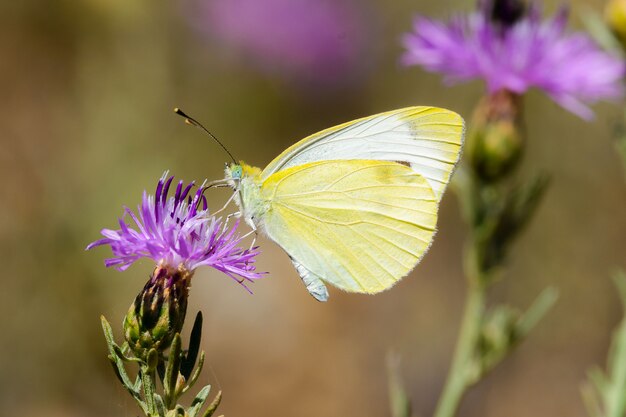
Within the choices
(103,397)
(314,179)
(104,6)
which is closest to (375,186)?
(314,179)

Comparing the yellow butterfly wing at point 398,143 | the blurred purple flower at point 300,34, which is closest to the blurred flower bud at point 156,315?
the yellow butterfly wing at point 398,143

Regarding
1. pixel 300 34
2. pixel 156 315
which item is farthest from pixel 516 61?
pixel 300 34

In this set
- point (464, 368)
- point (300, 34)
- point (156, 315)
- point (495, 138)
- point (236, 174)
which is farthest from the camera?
point (300, 34)

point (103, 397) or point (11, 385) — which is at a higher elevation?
point (11, 385)

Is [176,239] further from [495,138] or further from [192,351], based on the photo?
[495,138]

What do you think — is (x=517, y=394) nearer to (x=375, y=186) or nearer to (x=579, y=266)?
(x=579, y=266)

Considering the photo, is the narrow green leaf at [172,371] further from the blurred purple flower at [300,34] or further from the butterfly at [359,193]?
the blurred purple flower at [300,34]
